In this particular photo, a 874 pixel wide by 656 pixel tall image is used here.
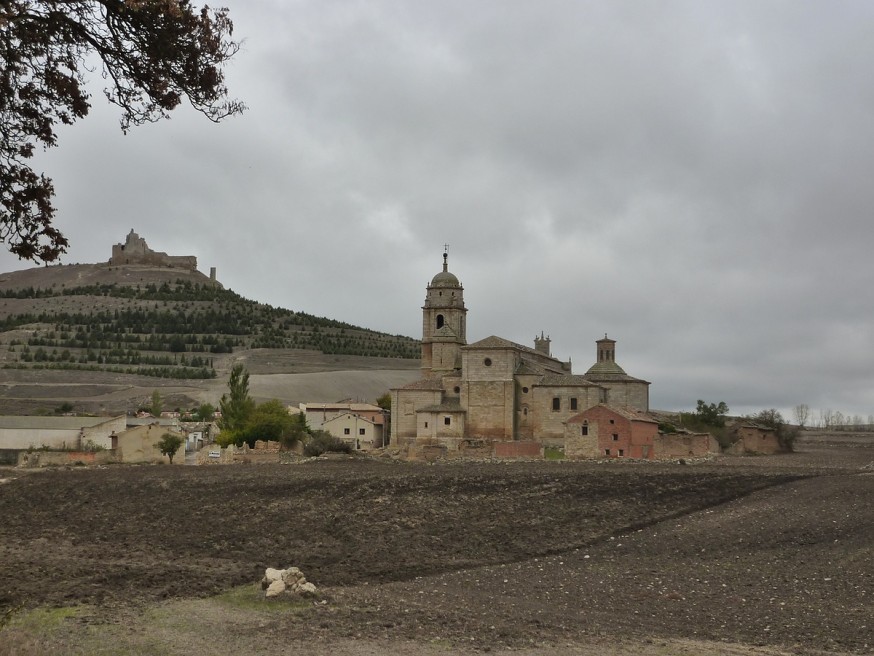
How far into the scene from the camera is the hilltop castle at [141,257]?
18200 cm

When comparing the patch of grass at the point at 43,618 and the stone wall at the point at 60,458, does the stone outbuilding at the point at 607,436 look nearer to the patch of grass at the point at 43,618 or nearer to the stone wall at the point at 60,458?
the stone wall at the point at 60,458

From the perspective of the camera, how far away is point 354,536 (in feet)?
81.8

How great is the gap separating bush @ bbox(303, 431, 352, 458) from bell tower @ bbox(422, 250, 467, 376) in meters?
10.5

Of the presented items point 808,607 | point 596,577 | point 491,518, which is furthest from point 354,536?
point 808,607

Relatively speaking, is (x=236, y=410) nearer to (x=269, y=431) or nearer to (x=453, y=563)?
→ (x=269, y=431)

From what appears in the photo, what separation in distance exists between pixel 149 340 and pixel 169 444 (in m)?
88.5

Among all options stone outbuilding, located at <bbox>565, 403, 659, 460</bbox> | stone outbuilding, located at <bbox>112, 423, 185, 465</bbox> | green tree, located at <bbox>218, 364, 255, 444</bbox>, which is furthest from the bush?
stone outbuilding, located at <bbox>565, 403, 659, 460</bbox>

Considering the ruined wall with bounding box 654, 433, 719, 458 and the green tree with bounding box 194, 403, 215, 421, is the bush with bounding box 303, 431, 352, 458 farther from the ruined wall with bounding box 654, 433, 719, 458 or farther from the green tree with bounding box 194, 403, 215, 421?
the green tree with bounding box 194, 403, 215, 421

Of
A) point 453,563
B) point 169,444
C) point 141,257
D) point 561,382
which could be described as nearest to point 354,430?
point 169,444

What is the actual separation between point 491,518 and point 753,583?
10.1 m

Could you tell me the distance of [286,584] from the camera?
17516mm

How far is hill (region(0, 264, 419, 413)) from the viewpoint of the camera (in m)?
109

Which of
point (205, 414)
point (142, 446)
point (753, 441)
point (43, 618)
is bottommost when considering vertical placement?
point (43, 618)

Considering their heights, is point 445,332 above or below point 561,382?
above
